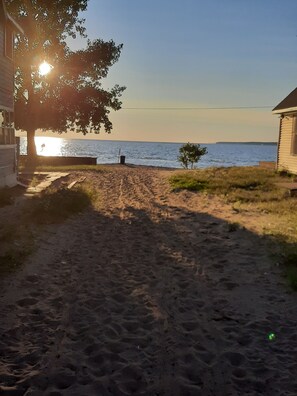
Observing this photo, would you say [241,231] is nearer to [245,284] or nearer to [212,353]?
[245,284]

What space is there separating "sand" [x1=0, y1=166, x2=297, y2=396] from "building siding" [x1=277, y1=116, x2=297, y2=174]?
519 inches

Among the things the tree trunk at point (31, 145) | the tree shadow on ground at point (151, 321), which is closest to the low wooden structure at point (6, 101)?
the tree shadow on ground at point (151, 321)

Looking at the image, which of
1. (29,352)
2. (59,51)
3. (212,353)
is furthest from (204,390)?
(59,51)

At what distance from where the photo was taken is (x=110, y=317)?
5.03 meters

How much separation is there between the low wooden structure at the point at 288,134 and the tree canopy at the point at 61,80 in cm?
1552

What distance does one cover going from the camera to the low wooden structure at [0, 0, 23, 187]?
14812mm

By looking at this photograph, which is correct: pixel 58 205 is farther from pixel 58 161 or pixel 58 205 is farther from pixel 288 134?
pixel 58 161

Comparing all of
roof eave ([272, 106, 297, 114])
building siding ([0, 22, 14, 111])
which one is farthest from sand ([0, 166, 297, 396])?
roof eave ([272, 106, 297, 114])

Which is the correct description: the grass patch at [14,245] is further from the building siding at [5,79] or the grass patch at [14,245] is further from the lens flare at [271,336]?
the building siding at [5,79]

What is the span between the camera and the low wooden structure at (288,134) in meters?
20.9

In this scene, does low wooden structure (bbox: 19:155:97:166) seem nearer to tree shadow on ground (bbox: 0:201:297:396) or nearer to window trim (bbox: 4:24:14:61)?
window trim (bbox: 4:24:14:61)

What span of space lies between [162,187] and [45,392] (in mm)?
16375

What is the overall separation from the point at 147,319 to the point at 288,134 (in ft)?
61.3

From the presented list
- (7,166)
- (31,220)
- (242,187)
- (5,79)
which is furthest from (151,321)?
(242,187)
